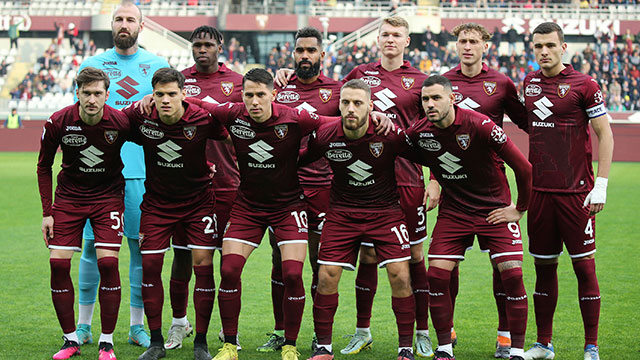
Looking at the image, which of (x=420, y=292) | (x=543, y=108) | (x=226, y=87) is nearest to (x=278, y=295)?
(x=420, y=292)

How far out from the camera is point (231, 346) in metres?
6.01

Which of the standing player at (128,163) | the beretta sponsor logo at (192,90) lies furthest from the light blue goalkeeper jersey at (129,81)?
the beretta sponsor logo at (192,90)

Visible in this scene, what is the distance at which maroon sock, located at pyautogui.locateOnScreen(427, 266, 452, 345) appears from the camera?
592 centimetres

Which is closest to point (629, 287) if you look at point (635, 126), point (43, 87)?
point (635, 126)

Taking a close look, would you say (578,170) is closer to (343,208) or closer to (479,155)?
(479,155)

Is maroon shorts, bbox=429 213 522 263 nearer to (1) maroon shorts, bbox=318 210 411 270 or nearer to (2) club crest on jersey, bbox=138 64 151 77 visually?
(1) maroon shorts, bbox=318 210 411 270

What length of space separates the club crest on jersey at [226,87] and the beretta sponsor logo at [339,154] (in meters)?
1.33

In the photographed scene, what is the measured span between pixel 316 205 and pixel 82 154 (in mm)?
1929

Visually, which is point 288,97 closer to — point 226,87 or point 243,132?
point 226,87

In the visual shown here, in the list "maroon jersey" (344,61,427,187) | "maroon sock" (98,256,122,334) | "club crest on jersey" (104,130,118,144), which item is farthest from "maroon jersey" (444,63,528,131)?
"maroon sock" (98,256,122,334)

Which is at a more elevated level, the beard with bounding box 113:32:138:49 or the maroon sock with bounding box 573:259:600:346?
the beard with bounding box 113:32:138:49

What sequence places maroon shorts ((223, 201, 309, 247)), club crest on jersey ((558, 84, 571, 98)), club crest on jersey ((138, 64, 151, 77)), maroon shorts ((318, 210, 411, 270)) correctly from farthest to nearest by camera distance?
club crest on jersey ((138, 64, 151, 77)), club crest on jersey ((558, 84, 571, 98)), maroon shorts ((223, 201, 309, 247)), maroon shorts ((318, 210, 411, 270))

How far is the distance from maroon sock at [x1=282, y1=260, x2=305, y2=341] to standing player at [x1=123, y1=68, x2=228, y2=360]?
0.63m

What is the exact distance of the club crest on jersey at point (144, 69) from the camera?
7.18 metres
